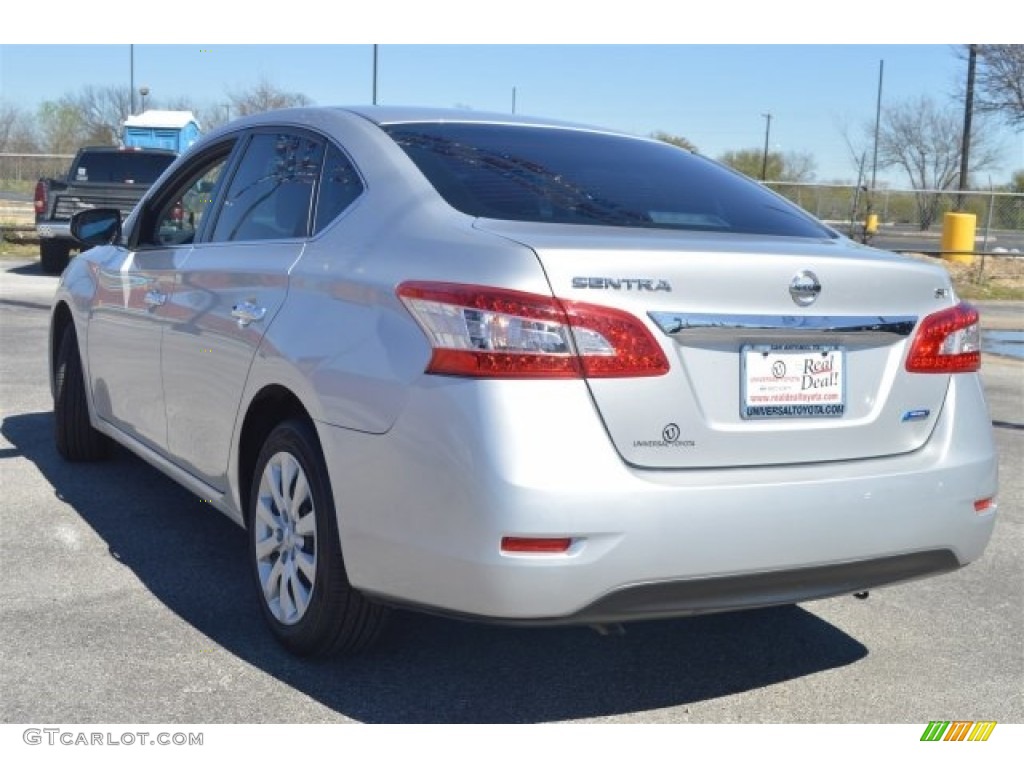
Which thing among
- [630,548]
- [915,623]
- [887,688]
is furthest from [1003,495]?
[630,548]

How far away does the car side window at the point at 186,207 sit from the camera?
189 inches

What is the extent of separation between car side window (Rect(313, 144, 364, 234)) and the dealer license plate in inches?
53.3

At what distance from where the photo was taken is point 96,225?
582 centimetres

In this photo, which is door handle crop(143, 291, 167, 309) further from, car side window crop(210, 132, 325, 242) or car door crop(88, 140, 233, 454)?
car side window crop(210, 132, 325, 242)

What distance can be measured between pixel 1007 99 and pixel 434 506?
31.3 m

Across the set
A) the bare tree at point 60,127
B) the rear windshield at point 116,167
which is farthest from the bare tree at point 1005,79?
the bare tree at point 60,127

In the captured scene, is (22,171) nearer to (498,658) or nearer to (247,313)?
(247,313)

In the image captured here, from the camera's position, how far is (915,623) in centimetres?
430

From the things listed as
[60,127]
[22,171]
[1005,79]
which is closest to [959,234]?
[1005,79]

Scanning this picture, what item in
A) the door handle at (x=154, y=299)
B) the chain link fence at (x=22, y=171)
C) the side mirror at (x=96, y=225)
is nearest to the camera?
the door handle at (x=154, y=299)

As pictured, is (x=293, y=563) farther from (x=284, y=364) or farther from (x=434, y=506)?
(x=434, y=506)

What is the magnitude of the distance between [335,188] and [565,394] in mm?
1326

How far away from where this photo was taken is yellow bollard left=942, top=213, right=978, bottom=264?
23844 mm
